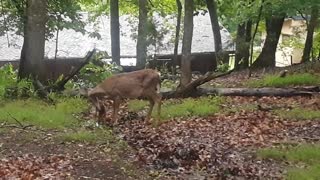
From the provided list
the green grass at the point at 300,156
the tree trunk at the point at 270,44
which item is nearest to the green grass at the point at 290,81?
the tree trunk at the point at 270,44

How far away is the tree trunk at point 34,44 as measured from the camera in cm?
1581

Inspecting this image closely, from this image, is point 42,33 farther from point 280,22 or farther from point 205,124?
point 280,22

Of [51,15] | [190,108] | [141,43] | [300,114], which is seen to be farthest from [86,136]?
[141,43]

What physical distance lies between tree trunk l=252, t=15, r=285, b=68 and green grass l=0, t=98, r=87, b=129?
13045 millimetres

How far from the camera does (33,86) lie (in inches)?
608

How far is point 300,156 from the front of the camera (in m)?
9.05

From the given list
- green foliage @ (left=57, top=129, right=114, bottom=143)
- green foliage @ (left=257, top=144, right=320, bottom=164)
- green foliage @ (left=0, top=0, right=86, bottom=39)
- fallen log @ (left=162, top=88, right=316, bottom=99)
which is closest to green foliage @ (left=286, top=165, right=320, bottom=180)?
green foliage @ (left=257, top=144, right=320, bottom=164)

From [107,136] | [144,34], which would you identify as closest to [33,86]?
[107,136]

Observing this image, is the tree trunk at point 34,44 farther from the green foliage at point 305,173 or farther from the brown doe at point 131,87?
the green foliage at point 305,173

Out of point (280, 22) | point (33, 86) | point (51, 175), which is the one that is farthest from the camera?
point (280, 22)

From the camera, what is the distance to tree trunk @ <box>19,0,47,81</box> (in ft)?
51.9

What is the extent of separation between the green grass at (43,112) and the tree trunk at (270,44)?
13.0 m

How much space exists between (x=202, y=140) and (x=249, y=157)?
Answer: 1.39 meters

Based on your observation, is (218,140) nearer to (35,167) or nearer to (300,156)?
(300,156)
